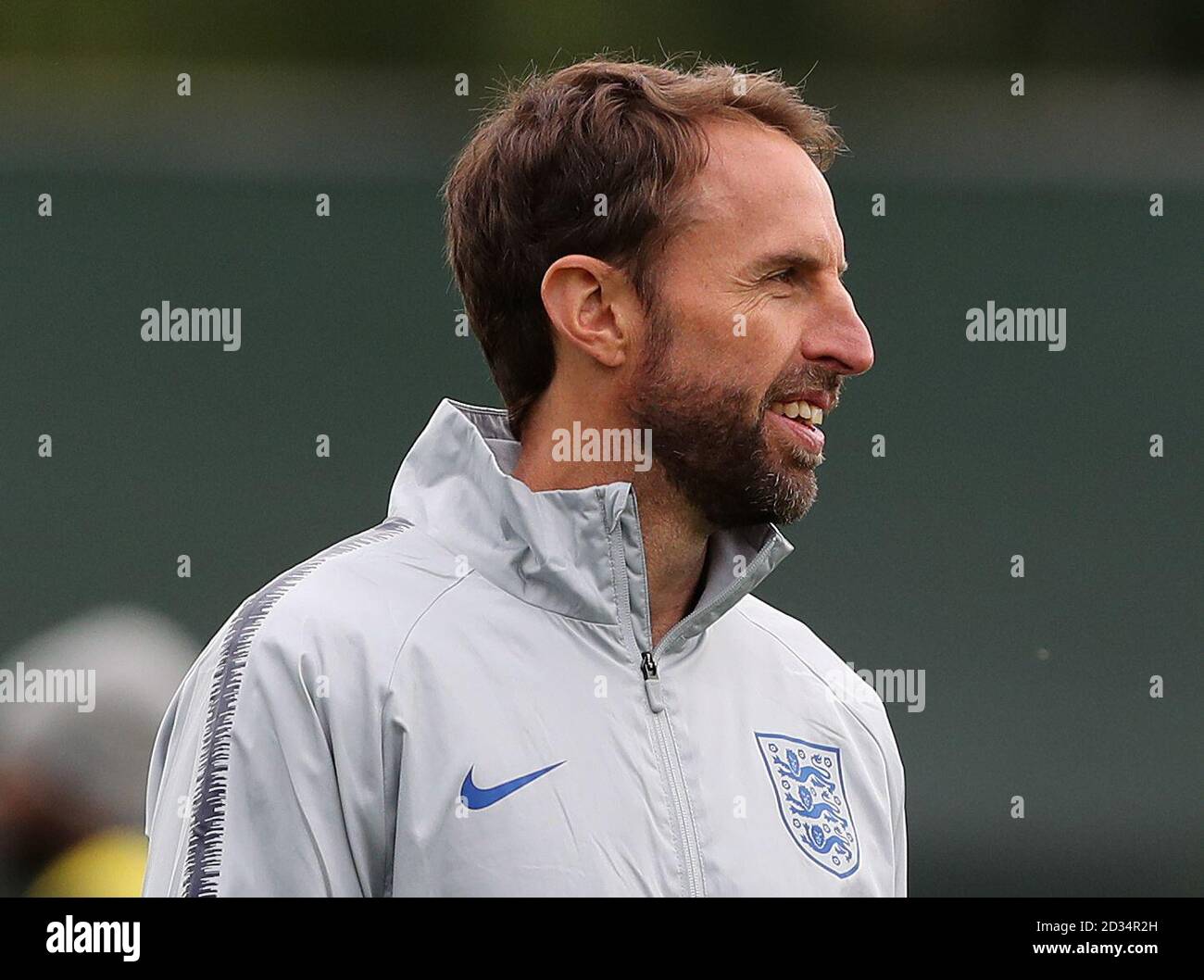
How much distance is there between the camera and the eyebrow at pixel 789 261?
2.24 m

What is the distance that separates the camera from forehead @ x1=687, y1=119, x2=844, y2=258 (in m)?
2.26

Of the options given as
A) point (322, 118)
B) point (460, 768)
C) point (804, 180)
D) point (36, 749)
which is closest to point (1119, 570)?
point (322, 118)

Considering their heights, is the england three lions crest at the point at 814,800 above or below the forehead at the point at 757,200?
below

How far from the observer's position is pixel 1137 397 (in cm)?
667

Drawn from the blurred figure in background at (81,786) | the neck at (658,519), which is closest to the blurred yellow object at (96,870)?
the blurred figure in background at (81,786)

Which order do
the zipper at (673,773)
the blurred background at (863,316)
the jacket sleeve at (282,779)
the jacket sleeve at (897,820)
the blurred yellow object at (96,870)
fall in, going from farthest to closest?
the blurred background at (863,316)
the blurred yellow object at (96,870)
the jacket sleeve at (897,820)
the zipper at (673,773)
the jacket sleeve at (282,779)

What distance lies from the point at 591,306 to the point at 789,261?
29cm

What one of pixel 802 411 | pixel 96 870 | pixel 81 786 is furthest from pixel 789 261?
pixel 81 786

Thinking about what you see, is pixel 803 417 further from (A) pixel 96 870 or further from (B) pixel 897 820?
(A) pixel 96 870

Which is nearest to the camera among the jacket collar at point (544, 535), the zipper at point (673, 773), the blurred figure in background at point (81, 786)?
the zipper at point (673, 773)

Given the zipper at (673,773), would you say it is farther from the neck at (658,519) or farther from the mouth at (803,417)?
the mouth at (803,417)

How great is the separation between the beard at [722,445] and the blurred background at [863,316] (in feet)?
12.8

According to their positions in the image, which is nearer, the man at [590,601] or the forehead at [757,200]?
the man at [590,601]
